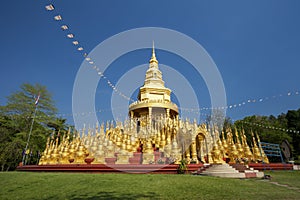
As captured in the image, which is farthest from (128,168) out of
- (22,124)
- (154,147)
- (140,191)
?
(22,124)

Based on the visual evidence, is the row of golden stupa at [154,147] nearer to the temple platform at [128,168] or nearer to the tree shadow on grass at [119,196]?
the temple platform at [128,168]

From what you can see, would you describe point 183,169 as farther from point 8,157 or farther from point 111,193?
point 8,157

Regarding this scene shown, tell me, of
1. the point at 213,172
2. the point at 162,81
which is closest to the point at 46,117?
the point at 162,81

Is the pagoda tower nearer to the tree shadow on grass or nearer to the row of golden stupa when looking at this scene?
the row of golden stupa

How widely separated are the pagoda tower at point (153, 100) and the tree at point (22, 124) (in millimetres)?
13455

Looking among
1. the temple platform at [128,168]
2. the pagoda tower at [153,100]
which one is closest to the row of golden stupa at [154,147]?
the temple platform at [128,168]

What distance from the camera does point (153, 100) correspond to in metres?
20.2

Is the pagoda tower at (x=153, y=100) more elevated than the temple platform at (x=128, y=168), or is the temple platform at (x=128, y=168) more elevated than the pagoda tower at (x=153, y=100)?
the pagoda tower at (x=153, y=100)

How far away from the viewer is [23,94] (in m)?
26.5

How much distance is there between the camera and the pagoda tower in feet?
65.0

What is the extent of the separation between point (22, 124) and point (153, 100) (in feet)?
59.9

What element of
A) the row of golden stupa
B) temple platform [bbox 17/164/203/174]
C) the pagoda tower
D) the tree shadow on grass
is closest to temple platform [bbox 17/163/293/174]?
temple platform [bbox 17/164/203/174]

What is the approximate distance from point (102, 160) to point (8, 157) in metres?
17.5

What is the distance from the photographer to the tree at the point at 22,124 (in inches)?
848
